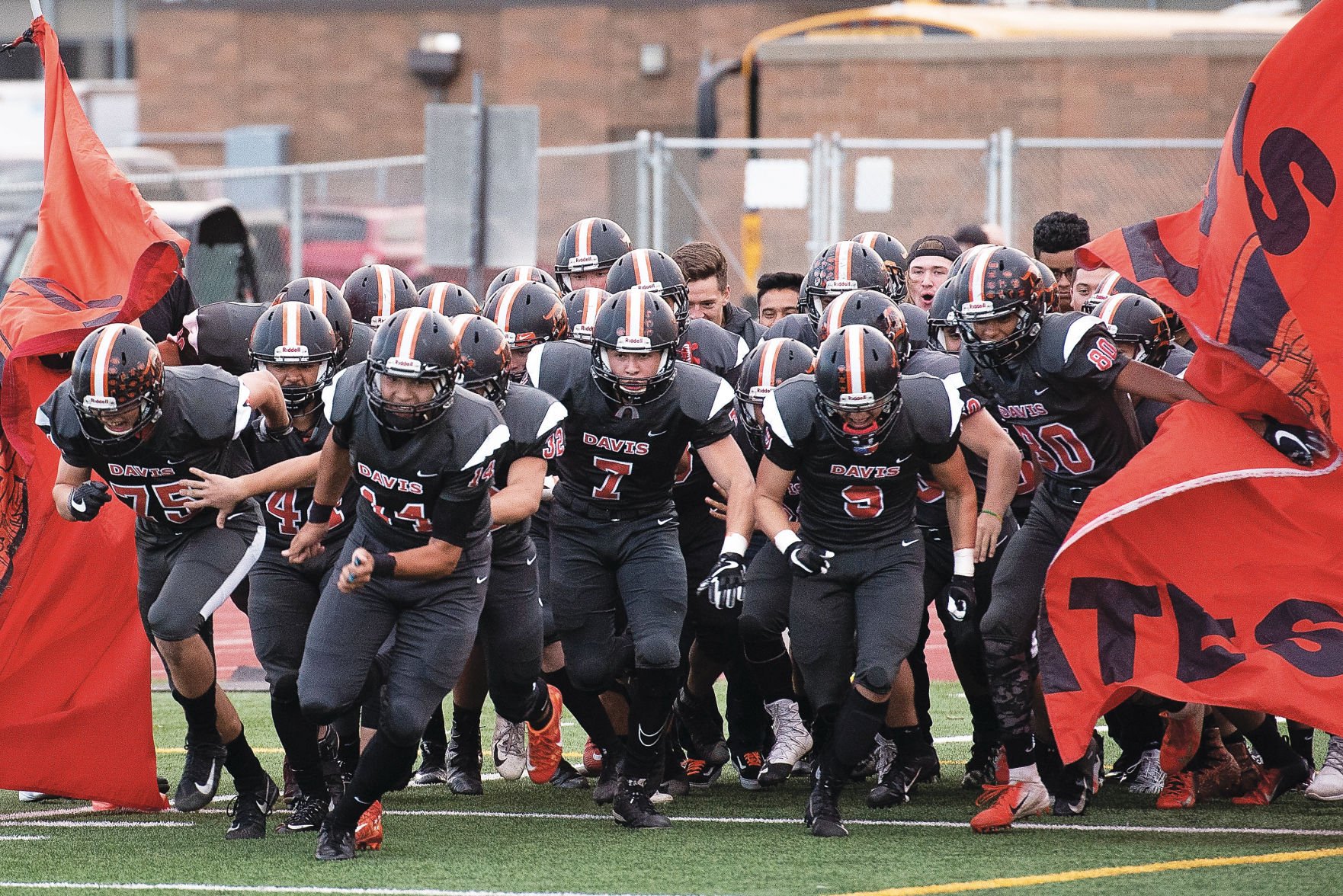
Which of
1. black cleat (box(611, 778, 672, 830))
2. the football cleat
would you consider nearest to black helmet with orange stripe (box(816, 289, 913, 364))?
black cleat (box(611, 778, 672, 830))

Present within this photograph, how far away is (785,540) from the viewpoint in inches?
265

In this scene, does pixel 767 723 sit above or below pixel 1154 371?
below

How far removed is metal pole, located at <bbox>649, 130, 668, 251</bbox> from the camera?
48.3 ft

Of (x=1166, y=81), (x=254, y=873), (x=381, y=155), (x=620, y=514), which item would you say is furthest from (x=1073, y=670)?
(x=381, y=155)

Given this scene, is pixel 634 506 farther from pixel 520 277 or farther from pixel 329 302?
pixel 520 277

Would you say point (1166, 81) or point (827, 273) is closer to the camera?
point (827, 273)

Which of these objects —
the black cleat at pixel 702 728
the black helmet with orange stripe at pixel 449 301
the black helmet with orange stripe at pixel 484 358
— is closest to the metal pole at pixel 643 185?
the black helmet with orange stripe at pixel 449 301

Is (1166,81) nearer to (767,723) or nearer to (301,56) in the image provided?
(767,723)

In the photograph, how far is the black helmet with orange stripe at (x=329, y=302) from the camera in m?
7.10

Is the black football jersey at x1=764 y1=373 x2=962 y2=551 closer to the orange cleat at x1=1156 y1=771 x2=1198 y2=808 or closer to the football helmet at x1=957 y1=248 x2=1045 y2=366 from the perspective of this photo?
the football helmet at x1=957 y1=248 x2=1045 y2=366

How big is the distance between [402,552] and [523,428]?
657 millimetres

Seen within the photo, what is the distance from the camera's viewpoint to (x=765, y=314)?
896 cm

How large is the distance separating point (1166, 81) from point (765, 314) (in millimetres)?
9104

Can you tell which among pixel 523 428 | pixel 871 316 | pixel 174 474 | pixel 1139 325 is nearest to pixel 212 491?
pixel 174 474
